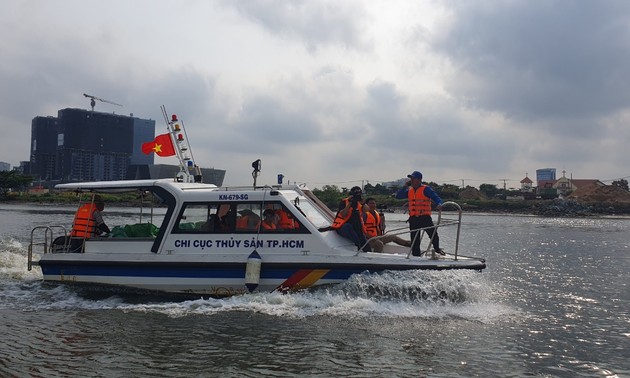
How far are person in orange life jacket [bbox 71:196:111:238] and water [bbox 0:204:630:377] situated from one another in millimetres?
1131

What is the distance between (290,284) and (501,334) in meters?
3.49

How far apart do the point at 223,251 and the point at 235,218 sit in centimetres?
63

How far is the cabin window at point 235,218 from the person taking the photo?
909 centimetres

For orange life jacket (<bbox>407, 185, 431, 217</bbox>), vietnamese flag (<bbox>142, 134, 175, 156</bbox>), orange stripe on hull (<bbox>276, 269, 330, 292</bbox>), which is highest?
vietnamese flag (<bbox>142, 134, 175, 156</bbox>)

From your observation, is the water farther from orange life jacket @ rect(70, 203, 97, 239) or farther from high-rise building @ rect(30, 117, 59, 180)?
high-rise building @ rect(30, 117, 59, 180)

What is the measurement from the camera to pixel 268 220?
916 cm

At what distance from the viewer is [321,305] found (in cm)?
852

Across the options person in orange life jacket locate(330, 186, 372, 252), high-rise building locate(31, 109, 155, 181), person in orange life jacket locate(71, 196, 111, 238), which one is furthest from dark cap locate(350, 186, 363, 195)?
high-rise building locate(31, 109, 155, 181)

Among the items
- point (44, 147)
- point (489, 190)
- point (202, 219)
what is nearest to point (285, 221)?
point (202, 219)

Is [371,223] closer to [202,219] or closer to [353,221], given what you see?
[353,221]

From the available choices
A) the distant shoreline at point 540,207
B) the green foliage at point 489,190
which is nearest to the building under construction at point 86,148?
the distant shoreline at point 540,207

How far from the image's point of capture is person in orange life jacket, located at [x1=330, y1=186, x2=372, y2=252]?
9.28 meters

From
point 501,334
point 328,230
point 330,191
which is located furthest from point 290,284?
point 330,191

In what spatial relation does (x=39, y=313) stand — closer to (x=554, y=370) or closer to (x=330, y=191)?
(x=554, y=370)
